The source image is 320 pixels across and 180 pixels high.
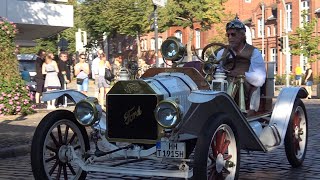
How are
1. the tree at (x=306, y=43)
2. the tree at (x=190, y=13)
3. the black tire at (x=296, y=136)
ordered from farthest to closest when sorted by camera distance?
the tree at (x=190, y=13) < the tree at (x=306, y=43) < the black tire at (x=296, y=136)

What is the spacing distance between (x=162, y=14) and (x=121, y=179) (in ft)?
132

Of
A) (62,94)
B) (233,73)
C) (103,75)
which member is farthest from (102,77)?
(62,94)

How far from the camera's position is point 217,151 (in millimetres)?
5043

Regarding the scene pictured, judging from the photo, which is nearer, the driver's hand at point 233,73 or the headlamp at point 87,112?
the headlamp at point 87,112

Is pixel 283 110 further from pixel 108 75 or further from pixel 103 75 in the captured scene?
pixel 103 75

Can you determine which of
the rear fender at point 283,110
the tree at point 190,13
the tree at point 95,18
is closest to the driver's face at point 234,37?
the rear fender at point 283,110

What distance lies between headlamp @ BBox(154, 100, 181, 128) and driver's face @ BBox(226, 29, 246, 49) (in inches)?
87.9

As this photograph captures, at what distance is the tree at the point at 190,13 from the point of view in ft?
148

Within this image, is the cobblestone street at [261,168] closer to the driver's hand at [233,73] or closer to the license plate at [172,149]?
the license plate at [172,149]

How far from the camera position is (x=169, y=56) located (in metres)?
6.08

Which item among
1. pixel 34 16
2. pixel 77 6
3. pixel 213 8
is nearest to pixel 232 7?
pixel 77 6

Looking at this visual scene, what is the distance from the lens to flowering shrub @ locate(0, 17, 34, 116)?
1440cm

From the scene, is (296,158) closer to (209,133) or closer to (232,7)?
(209,133)

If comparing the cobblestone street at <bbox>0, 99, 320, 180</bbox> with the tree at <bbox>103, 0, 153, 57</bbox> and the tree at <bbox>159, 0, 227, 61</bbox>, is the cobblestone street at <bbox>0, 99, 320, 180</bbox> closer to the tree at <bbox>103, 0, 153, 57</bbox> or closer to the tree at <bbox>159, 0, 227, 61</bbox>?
the tree at <bbox>159, 0, 227, 61</bbox>
